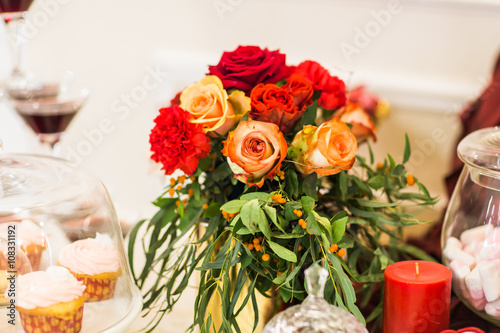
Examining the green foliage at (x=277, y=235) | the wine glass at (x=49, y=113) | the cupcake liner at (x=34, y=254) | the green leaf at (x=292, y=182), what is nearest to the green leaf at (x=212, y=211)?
the green foliage at (x=277, y=235)

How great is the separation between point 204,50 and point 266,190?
3.72ft

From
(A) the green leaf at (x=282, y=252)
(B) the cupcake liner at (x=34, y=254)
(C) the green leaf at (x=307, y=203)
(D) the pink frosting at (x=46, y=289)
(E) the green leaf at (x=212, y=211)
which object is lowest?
(D) the pink frosting at (x=46, y=289)

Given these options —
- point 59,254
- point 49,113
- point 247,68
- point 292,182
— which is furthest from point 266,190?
point 49,113

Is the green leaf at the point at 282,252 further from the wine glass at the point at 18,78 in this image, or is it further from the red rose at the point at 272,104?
the wine glass at the point at 18,78

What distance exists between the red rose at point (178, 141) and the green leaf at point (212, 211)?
0.07 m

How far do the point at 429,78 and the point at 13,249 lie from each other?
1159 mm

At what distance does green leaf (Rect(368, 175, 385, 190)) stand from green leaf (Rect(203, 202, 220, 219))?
212 mm

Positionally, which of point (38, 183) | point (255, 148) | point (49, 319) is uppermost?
point (255, 148)

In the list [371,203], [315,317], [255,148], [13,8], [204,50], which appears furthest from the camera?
[204,50]

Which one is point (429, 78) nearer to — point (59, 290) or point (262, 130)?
point (262, 130)

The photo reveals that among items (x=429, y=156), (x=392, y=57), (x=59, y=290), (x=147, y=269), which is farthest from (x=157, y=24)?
(x=59, y=290)

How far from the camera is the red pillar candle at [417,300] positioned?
0.66 m

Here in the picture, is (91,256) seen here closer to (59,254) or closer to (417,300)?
(59,254)

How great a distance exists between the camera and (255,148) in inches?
25.7
